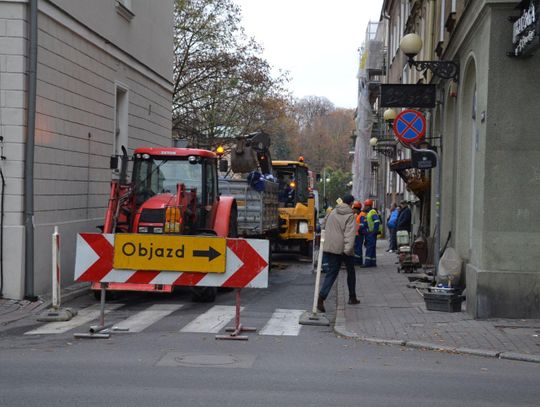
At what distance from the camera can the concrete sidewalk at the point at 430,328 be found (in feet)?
30.9

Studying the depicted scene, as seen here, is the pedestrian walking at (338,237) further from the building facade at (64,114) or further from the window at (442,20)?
the window at (442,20)

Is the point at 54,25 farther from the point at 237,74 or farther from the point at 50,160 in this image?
the point at 237,74

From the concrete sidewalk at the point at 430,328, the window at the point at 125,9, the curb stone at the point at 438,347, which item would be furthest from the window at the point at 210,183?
the window at the point at 125,9

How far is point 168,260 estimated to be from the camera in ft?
34.9

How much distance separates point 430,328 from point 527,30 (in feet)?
12.9

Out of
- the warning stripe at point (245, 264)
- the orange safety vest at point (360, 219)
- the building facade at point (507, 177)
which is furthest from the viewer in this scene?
the orange safety vest at point (360, 219)

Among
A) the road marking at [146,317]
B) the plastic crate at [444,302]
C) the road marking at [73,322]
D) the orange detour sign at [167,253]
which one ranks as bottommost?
the road marking at [73,322]

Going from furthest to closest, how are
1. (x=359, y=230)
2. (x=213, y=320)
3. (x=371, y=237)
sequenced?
1. (x=371, y=237)
2. (x=359, y=230)
3. (x=213, y=320)

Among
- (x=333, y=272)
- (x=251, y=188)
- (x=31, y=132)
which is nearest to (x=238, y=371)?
(x=333, y=272)

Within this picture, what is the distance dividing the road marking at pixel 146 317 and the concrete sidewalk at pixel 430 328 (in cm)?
251

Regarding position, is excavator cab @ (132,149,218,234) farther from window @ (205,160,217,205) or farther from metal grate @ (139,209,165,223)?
metal grate @ (139,209,165,223)

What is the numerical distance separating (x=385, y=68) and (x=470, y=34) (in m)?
28.0

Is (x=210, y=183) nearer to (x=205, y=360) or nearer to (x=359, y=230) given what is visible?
(x=359, y=230)

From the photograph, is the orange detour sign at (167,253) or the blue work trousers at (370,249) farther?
the blue work trousers at (370,249)
